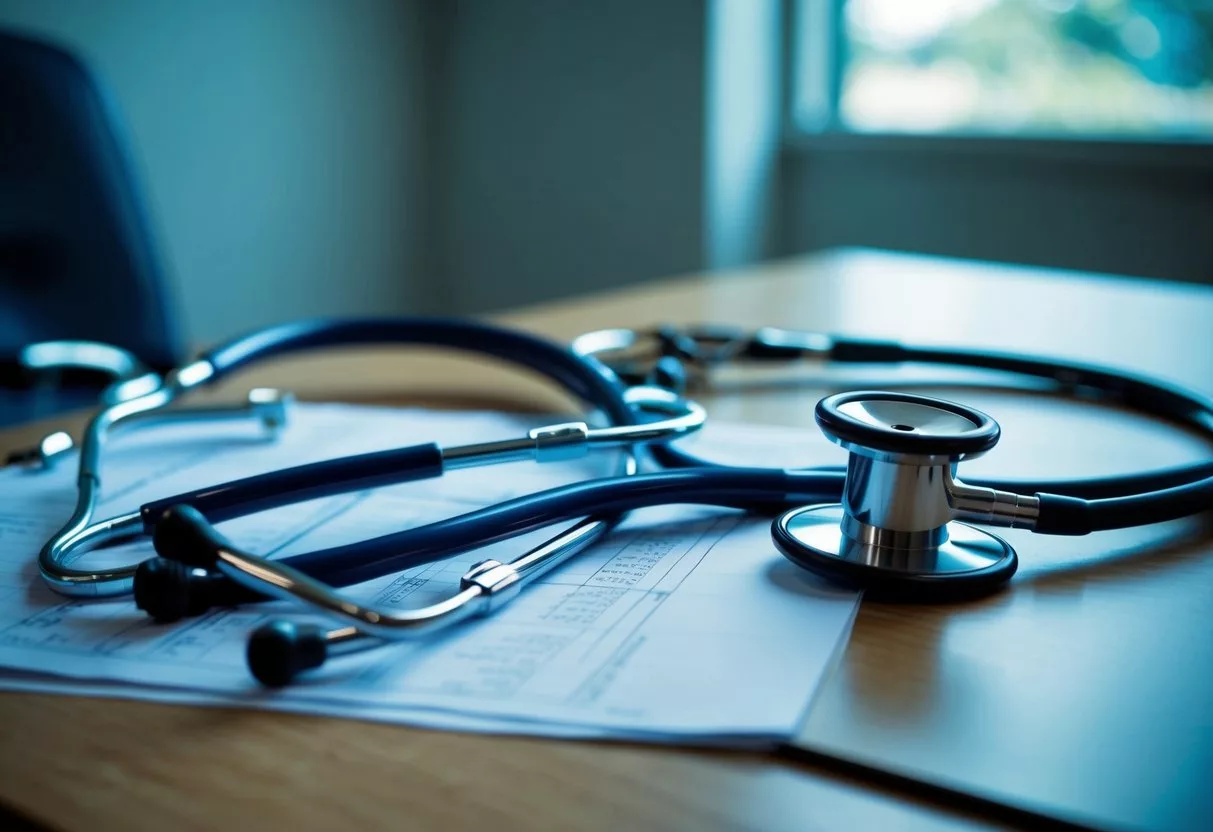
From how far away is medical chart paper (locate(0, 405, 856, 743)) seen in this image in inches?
15.3

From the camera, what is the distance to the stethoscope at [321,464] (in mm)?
449

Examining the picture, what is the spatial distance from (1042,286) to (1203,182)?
4.38ft

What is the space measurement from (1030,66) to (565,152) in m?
1.27

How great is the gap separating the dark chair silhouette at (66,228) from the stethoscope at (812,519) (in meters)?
1.06

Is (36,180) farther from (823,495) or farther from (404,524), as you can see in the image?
(823,495)

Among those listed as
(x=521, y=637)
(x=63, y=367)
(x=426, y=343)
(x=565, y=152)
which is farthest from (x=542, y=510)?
(x=565, y=152)

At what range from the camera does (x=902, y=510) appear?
480mm

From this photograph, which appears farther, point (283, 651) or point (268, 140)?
point (268, 140)

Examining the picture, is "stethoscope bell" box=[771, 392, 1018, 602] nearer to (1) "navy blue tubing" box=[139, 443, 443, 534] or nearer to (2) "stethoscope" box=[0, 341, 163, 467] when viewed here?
(1) "navy blue tubing" box=[139, 443, 443, 534]

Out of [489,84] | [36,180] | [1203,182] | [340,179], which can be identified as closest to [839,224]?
[1203,182]

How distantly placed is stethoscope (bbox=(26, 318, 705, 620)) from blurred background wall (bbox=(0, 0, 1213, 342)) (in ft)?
6.30

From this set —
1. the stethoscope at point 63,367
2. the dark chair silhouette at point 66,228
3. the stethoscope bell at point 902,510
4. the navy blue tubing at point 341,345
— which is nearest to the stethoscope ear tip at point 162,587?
the navy blue tubing at point 341,345

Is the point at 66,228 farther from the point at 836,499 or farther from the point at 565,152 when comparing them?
the point at 565,152

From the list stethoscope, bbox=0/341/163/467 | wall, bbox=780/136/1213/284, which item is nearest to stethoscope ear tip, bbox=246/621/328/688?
stethoscope, bbox=0/341/163/467
